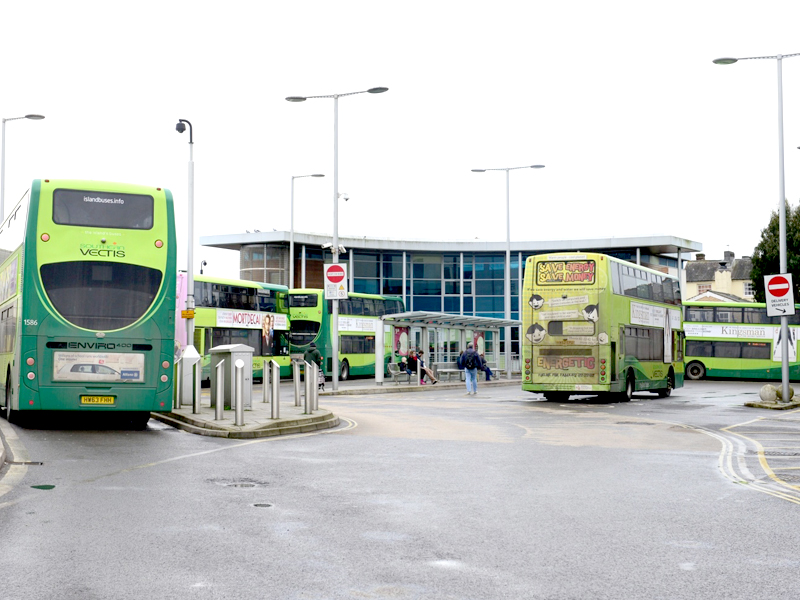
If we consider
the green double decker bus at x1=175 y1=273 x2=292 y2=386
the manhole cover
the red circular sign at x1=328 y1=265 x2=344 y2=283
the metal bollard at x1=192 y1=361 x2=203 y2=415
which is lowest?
the manhole cover

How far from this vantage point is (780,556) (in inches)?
267

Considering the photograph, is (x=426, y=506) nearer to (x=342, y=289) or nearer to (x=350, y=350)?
(x=342, y=289)

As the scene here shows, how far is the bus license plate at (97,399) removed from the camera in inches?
616

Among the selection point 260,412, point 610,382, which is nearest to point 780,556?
point 260,412

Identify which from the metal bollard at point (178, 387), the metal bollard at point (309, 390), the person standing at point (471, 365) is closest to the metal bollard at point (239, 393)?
the metal bollard at point (309, 390)

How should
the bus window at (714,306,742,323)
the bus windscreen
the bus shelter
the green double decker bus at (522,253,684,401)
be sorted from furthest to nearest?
the bus window at (714,306,742,323), the bus shelter, the green double decker bus at (522,253,684,401), the bus windscreen

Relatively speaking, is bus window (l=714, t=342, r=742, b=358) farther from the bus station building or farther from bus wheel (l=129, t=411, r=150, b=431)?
bus wheel (l=129, t=411, r=150, b=431)

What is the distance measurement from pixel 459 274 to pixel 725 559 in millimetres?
61164

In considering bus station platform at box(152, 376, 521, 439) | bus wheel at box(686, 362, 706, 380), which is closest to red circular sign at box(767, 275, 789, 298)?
bus station platform at box(152, 376, 521, 439)

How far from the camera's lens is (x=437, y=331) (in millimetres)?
43156

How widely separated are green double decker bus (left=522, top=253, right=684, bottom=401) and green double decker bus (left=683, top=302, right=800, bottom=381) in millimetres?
20106

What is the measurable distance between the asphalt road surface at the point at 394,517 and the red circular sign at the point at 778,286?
33.9 ft

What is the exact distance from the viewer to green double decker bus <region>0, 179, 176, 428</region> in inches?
609

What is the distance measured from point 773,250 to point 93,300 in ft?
167
